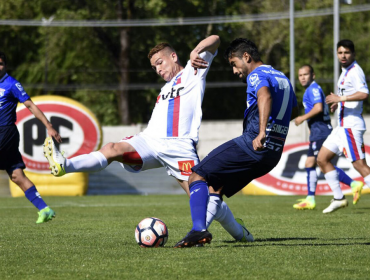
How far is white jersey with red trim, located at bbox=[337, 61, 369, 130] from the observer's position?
9680mm

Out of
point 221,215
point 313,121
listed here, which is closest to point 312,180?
point 313,121

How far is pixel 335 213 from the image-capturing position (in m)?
10.3

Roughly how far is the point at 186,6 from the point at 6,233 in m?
33.3

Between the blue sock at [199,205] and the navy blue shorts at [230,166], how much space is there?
4.4 inches

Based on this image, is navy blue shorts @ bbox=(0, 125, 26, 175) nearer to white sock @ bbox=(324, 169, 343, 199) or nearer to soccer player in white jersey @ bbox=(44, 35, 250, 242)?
soccer player in white jersey @ bbox=(44, 35, 250, 242)

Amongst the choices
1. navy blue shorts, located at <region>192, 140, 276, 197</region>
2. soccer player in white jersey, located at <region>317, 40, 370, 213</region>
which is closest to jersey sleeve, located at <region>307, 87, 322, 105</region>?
soccer player in white jersey, located at <region>317, 40, 370, 213</region>

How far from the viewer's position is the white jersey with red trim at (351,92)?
9.68 meters

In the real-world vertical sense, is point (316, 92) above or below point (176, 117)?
below

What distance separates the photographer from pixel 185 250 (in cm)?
582

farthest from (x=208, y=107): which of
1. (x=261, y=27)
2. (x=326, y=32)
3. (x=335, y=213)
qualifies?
(x=335, y=213)

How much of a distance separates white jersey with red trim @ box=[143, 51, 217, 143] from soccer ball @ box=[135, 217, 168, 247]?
0.83 metres

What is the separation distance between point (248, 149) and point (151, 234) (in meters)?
1.17

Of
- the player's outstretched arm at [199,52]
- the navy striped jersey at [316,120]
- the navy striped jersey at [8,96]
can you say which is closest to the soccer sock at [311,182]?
the navy striped jersey at [316,120]

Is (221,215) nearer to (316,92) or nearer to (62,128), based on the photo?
(316,92)
